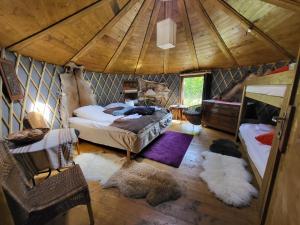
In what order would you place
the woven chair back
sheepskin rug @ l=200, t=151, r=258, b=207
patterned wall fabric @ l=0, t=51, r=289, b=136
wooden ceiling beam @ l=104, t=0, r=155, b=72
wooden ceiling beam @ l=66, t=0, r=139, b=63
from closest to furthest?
the woven chair back
sheepskin rug @ l=200, t=151, r=258, b=207
patterned wall fabric @ l=0, t=51, r=289, b=136
wooden ceiling beam @ l=66, t=0, r=139, b=63
wooden ceiling beam @ l=104, t=0, r=155, b=72

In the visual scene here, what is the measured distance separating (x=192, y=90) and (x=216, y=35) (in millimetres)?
2227

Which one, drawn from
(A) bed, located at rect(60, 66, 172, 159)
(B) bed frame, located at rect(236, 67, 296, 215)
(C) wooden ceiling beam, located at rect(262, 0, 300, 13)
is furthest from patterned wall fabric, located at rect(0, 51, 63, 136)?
(C) wooden ceiling beam, located at rect(262, 0, 300, 13)

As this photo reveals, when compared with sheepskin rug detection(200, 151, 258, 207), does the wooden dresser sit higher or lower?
higher

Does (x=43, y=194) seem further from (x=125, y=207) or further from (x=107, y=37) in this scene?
(x=107, y=37)

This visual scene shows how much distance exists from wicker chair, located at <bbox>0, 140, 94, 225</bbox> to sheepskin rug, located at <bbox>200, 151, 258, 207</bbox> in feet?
4.85

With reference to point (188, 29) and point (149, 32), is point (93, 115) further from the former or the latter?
point (188, 29)

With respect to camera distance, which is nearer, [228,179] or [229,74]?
[228,179]

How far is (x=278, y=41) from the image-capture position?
8.59ft

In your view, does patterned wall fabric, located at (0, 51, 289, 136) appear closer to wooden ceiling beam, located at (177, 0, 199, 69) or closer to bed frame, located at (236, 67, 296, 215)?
wooden ceiling beam, located at (177, 0, 199, 69)

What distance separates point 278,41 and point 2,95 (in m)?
4.78

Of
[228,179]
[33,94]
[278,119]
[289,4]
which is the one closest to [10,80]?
[33,94]

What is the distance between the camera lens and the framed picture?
1935 mm

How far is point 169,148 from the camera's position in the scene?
2.85 metres

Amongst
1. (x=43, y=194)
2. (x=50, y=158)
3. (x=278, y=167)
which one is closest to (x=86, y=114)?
(x=50, y=158)
